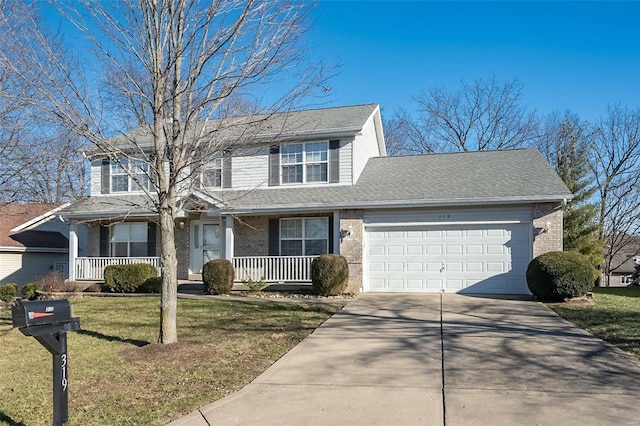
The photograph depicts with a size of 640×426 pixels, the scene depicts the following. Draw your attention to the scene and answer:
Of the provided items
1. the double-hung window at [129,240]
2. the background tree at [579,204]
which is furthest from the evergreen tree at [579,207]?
the double-hung window at [129,240]

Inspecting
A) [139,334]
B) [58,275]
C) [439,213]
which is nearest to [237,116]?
[139,334]

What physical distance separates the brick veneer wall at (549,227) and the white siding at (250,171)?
883 cm

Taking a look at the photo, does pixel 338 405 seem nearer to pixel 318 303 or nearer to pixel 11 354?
pixel 11 354

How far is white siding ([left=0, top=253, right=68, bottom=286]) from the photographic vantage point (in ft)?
84.6

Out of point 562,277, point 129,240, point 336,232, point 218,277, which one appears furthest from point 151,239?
point 562,277

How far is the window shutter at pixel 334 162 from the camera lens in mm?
17547

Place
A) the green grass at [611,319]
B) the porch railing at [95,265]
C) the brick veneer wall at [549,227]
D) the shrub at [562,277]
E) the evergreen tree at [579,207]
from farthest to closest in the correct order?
the evergreen tree at [579,207] → the porch railing at [95,265] → the brick veneer wall at [549,227] → the shrub at [562,277] → the green grass at [611,319]

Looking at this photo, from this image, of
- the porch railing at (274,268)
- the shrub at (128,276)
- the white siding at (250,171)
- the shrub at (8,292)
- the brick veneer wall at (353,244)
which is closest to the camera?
the brick veneer wall at (353,244)

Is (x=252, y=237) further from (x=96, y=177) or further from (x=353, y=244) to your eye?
(x=96, y=177)

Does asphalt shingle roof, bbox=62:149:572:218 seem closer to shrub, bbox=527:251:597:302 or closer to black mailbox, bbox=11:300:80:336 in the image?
shrub, bbox=527:251:597:302

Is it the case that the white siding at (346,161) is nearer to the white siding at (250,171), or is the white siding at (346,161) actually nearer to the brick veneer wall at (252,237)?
the white siding at (250,171)

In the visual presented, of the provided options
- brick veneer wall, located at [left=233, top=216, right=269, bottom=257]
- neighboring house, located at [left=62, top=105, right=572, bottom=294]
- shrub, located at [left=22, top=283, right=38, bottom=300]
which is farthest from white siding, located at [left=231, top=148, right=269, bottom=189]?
shrub, located at [left=22, top=283, right=38, bottom=300]

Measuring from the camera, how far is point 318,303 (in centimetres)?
1359

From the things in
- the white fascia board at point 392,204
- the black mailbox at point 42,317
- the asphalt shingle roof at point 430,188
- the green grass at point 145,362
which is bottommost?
the green grass at point 145,362
